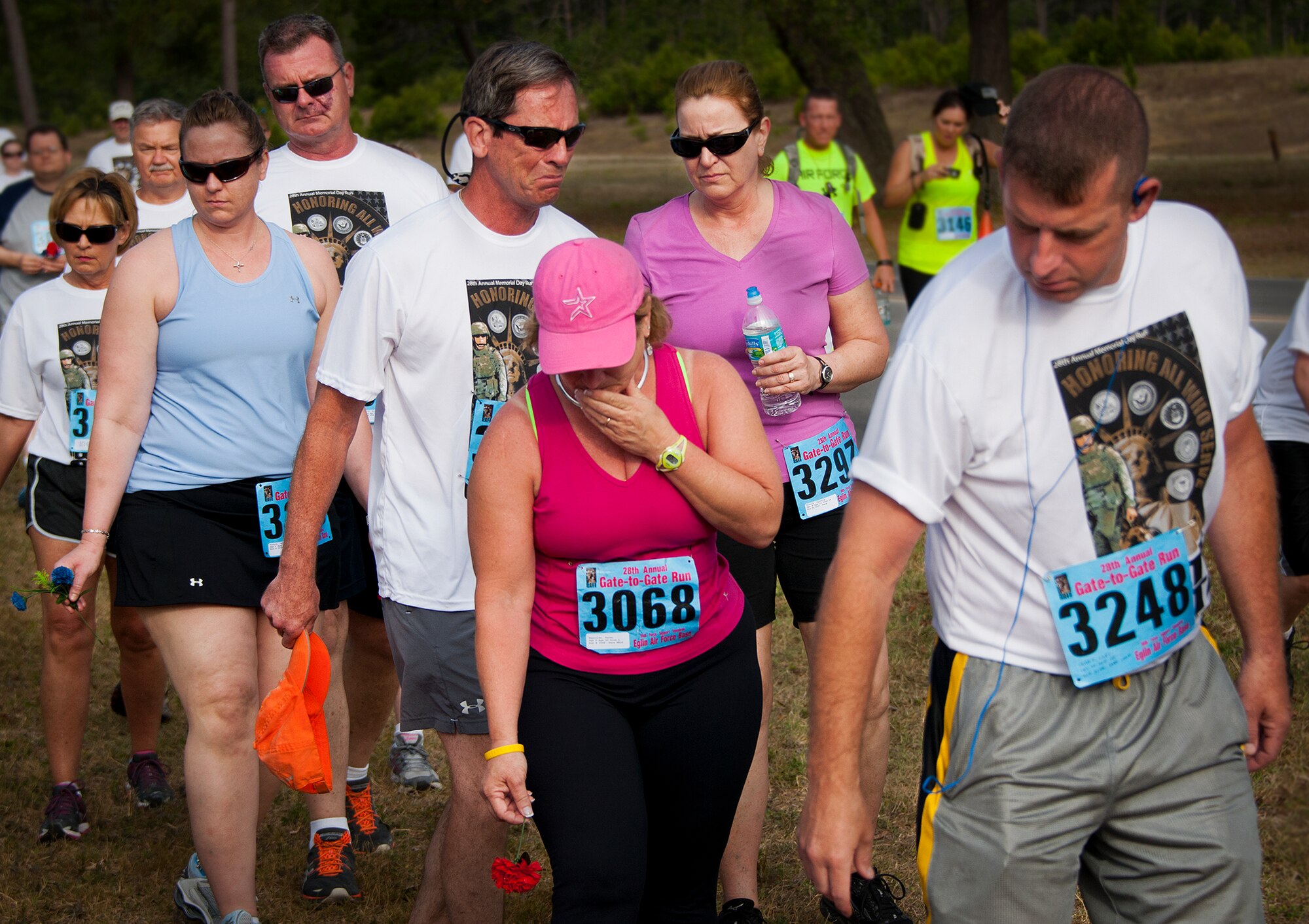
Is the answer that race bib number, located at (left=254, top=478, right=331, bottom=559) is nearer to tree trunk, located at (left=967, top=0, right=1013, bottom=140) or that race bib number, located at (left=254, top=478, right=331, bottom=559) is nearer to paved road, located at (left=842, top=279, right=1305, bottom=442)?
paved road, located at (left=842, top=279, right=1305, bottom=442)

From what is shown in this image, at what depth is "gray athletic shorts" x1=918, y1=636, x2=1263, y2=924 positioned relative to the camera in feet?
8.72

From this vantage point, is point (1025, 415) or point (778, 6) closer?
point (1025, 415)

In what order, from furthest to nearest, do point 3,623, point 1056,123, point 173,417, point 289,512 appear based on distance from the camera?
point 3,623 → point 173,417 → point 289,512 → point 1056,123

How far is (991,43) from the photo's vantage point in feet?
80.4

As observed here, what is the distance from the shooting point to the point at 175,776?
5754 millimetres

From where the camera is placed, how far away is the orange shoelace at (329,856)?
4668 millimetres

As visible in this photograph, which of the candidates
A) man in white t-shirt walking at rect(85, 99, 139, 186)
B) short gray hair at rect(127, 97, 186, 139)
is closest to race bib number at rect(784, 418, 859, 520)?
short gray hair at rect(127, 97, 186, 139)

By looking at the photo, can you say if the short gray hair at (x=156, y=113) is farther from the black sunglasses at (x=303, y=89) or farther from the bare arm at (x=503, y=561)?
the bare arm at (x=503, y=561)

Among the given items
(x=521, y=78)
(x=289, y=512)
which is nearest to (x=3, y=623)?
(x=289, y=512)

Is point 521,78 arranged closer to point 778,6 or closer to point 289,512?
point 289,512

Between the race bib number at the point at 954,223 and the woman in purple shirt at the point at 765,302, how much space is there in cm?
587

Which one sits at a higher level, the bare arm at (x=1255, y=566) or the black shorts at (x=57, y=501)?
the bare arm at (x=1255, y=566)

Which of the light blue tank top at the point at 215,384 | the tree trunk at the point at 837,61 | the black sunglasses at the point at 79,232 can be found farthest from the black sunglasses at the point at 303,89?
the tree trunk at the point at 837,61

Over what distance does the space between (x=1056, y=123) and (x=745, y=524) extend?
122 cm
